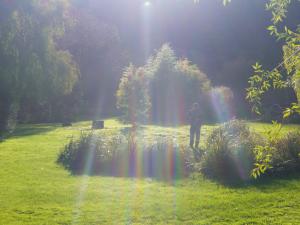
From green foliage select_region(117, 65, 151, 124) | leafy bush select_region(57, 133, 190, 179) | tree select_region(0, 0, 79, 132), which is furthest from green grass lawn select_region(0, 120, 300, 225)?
green foliage select_region(117, 65, 151, 124)

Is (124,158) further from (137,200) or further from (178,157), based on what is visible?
(137,200)

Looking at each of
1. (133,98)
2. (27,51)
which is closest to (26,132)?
(27,51)

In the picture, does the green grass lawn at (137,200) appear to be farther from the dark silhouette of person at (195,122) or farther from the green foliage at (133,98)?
the green foliage at (133,98)

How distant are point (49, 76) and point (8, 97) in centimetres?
303

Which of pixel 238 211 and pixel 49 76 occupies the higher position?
pixel 49 76

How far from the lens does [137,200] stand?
402 inches

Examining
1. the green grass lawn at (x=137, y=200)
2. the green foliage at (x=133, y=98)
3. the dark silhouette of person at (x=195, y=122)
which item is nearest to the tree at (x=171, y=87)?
the green foliage at (x=133, y=98)

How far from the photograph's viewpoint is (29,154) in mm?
17391

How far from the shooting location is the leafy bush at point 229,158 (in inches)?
490

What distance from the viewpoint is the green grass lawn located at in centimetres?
892

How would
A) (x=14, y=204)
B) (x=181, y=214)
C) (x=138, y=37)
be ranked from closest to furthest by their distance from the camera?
(x=181, y=214), (x=14, y=204), (x=138, y=37)

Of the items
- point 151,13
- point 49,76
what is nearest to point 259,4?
point 151,13

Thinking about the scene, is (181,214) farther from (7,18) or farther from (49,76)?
(49,76)

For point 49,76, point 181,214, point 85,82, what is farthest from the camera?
point 85,82
